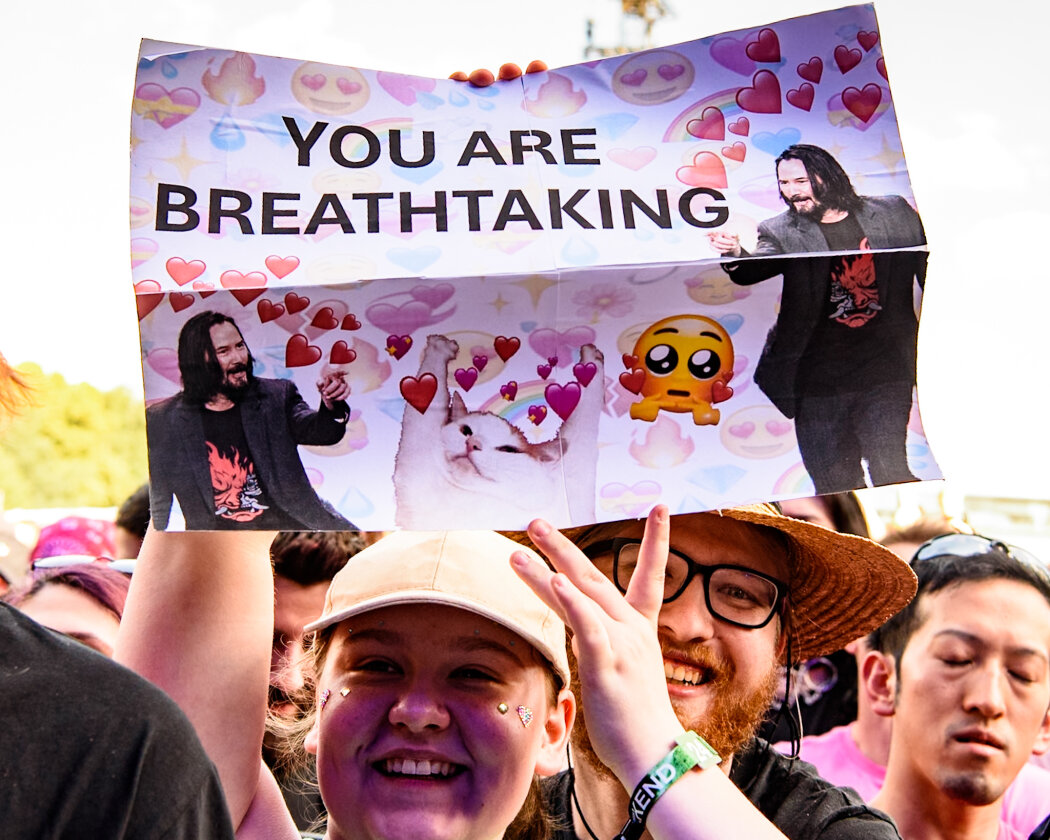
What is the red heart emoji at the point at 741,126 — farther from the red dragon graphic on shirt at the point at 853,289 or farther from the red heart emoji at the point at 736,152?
the red dragon graphic on shirt at the point at 853,289

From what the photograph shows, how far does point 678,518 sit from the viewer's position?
2.33 m

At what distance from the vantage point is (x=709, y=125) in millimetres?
1979

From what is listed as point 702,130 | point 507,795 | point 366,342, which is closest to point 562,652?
point 507,795

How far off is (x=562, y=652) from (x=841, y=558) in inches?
28.8

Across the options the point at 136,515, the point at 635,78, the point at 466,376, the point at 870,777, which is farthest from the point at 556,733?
the point at 136,515

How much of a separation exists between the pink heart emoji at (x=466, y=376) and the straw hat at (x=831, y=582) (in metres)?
0.63

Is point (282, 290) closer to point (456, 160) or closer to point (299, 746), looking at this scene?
point (456, 160)

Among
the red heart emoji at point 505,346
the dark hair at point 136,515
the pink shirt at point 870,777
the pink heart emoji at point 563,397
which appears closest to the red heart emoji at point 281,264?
the red heart emoji at point 505,346

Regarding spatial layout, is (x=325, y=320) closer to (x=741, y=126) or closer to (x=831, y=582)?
(x=741, y=126)

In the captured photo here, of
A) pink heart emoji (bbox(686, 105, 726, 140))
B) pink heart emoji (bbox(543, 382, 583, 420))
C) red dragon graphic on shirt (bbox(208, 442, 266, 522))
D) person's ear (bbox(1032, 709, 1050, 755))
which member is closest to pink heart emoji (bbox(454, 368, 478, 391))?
pink heart emoji (bbox(543, 382, 583, 420))

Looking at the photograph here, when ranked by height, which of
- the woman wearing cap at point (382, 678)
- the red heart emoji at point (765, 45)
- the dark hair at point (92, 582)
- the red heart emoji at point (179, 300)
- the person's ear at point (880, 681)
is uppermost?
the red heart emoji at point (765, 45)

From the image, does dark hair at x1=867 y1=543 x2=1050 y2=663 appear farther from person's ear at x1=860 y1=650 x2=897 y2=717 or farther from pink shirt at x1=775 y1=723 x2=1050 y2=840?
pink shirt at x1=775 y1=723 x2=1050 y2=840

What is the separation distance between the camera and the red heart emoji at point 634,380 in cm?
185

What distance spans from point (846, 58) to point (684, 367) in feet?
2.00
